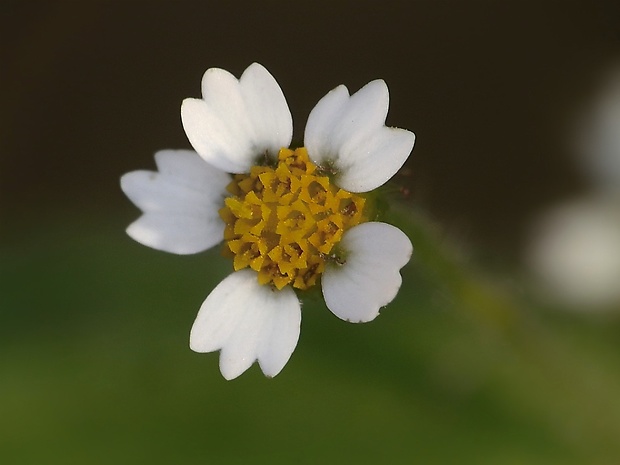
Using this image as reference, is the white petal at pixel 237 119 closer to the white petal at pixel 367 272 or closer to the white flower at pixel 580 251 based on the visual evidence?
the white petal at pixel 367 272

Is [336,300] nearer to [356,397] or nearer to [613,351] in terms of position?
[356,397]

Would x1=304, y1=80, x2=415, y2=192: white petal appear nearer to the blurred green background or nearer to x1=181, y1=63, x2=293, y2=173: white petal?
x1=181, y1=63, x2=293, y2=173: white petal

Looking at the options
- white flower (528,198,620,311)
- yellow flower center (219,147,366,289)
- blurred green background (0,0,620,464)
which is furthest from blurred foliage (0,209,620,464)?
yellow flower center (219,147,366,289)

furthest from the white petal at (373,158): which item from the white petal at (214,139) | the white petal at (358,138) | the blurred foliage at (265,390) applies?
the blurred foliage at (265,390)

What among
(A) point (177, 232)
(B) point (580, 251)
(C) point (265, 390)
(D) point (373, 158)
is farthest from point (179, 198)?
(B) point (580, 251)

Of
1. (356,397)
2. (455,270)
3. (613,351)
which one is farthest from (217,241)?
(613,351)
